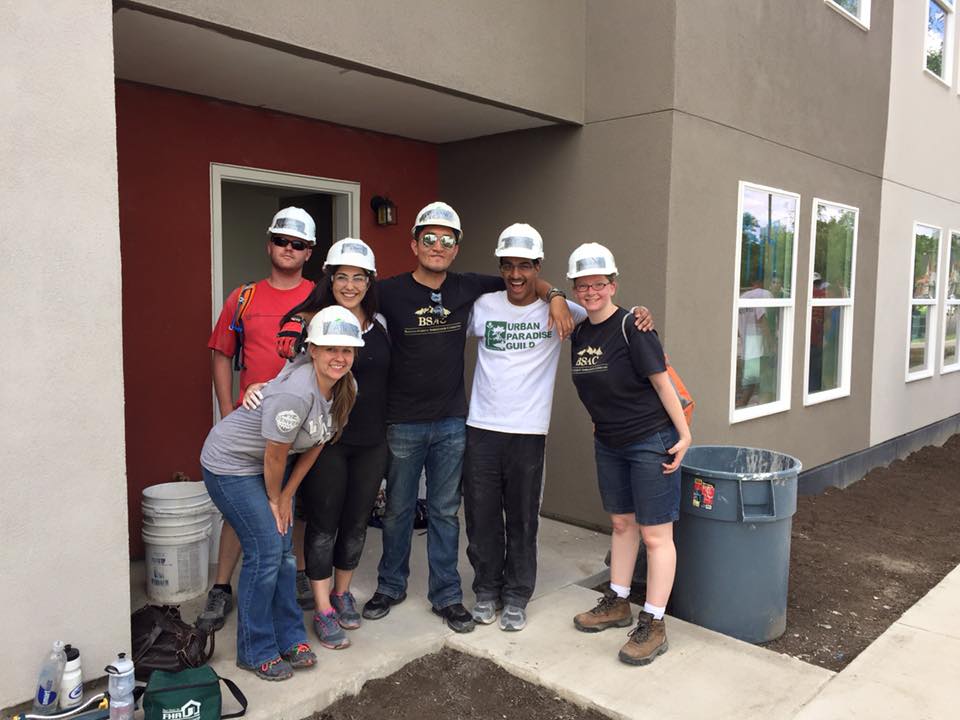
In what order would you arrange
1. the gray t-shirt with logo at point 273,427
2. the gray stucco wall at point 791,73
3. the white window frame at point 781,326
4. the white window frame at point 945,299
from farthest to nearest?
the white window frame at point 945,299
the white window frame at point 781,326
the gray stucco wall at point 791,73
the gray t-shirt with logo at point 273,427

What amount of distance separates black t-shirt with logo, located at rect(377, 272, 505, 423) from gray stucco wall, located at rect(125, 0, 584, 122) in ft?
4.29

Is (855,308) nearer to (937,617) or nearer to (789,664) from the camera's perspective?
(937,617)

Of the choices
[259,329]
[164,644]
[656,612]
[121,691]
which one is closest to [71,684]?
[121,691]

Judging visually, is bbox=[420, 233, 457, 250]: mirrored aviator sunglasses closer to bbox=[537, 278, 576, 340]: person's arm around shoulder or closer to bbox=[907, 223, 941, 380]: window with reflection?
bbox=[537, 278, 576, 340]: person's arm around shoulder

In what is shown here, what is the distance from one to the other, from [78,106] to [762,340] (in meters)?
5.30

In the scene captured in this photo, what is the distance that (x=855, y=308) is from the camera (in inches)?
305

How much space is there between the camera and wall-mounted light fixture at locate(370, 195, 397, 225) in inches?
228

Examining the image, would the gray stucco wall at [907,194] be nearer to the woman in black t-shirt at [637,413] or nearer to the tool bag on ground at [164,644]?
the woman in black t-shirt at [637,413]

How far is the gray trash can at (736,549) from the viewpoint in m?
3.95

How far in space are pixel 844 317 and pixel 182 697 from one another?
694cm

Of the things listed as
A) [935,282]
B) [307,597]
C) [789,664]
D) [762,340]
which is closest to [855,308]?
[762,340]

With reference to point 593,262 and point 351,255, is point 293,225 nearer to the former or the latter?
point 351,255

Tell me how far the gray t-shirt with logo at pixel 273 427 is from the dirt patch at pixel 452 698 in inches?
43.4

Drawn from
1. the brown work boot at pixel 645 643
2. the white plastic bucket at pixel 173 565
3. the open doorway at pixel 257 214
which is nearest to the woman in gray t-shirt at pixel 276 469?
the white plastic bucket at pixel 173 565
